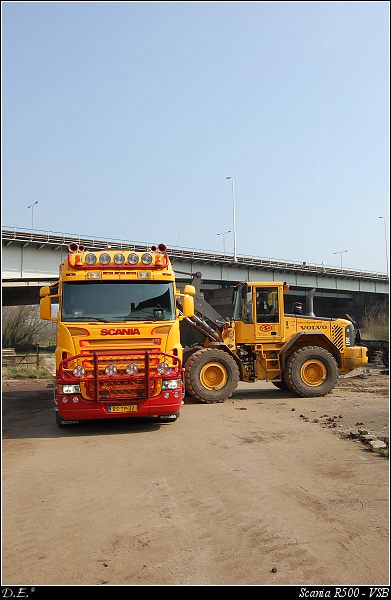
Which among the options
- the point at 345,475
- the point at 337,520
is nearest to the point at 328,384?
the point at 345,475

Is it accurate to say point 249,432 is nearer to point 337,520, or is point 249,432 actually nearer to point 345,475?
point 345,475

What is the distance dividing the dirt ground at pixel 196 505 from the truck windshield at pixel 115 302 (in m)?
2.34

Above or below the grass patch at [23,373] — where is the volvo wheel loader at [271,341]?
above

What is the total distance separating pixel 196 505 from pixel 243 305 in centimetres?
991

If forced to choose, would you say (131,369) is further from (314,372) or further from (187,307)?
(314,372)

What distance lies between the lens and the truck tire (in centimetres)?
1352

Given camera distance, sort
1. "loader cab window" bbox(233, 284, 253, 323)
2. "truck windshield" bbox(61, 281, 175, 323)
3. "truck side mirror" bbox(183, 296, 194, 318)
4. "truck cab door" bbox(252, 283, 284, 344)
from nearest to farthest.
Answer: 1. "truck windshield" bbox(61, 281, 175, 323)
2. "truck side mirror" bbox(183, 296, 194, 318)
3. "truck cab door" bbox(252, 283, 284, 344)
4. "loader cab window" bbox(233, 284, 253, 323)

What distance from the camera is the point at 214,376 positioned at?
13.9m

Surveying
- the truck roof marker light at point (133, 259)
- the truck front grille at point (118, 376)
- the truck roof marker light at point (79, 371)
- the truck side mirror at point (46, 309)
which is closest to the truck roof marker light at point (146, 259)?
the truck roof marker light at point (133, 259)

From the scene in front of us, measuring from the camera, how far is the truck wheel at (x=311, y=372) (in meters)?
14.4

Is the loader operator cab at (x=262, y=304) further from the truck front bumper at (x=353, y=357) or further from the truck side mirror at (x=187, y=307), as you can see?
the truck side mirror at (x=187, y=307)

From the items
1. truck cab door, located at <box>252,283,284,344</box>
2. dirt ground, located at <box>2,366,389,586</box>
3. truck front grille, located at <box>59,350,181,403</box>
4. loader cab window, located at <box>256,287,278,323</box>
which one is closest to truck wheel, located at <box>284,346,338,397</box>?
truck cab door, located at <box>252,283,284,344</box>

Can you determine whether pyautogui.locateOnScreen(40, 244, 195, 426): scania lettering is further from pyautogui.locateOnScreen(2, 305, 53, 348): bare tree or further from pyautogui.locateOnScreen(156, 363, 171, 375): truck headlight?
pyautogui.locateOnScreen(2, 305, 53, 348): bare tree

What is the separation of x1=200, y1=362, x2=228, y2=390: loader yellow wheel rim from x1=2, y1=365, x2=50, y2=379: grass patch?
12.8m
